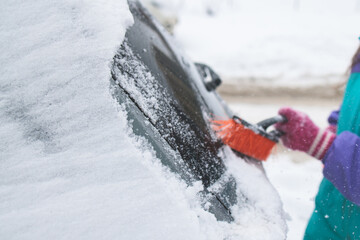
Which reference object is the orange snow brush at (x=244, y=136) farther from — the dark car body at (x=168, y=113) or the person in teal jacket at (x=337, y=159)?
the person in teal jacket at (x=337, y=159)

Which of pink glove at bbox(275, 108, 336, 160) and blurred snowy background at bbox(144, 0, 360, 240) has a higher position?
pink glove at bbox(275, 108, 336, 160)

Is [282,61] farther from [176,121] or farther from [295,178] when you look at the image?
[176,121]

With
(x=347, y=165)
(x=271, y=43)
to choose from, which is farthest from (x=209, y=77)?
(x=271, y=43)

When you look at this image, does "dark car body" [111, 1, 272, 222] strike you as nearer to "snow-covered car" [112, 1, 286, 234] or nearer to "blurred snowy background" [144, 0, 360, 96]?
"snow-covered car" [112, 1, 286, 234]

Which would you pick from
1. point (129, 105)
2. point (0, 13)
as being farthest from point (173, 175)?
point (0, 13)

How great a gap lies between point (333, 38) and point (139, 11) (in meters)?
6.23

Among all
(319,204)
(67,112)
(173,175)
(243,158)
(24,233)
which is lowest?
(319,204)

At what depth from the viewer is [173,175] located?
0.87 metres

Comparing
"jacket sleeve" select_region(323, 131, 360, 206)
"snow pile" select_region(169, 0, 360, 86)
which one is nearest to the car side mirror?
"jacket sleeve" select_region(323, 131, 360, 206)

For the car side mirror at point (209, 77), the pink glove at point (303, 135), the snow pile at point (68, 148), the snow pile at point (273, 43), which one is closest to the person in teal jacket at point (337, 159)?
the pink glove at point (303, 135)

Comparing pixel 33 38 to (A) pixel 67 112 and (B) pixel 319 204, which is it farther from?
(B) pixel 319 204

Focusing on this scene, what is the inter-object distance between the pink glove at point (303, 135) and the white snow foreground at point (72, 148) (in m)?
0.73

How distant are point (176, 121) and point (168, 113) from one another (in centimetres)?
4

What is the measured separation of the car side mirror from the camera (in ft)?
5.33
